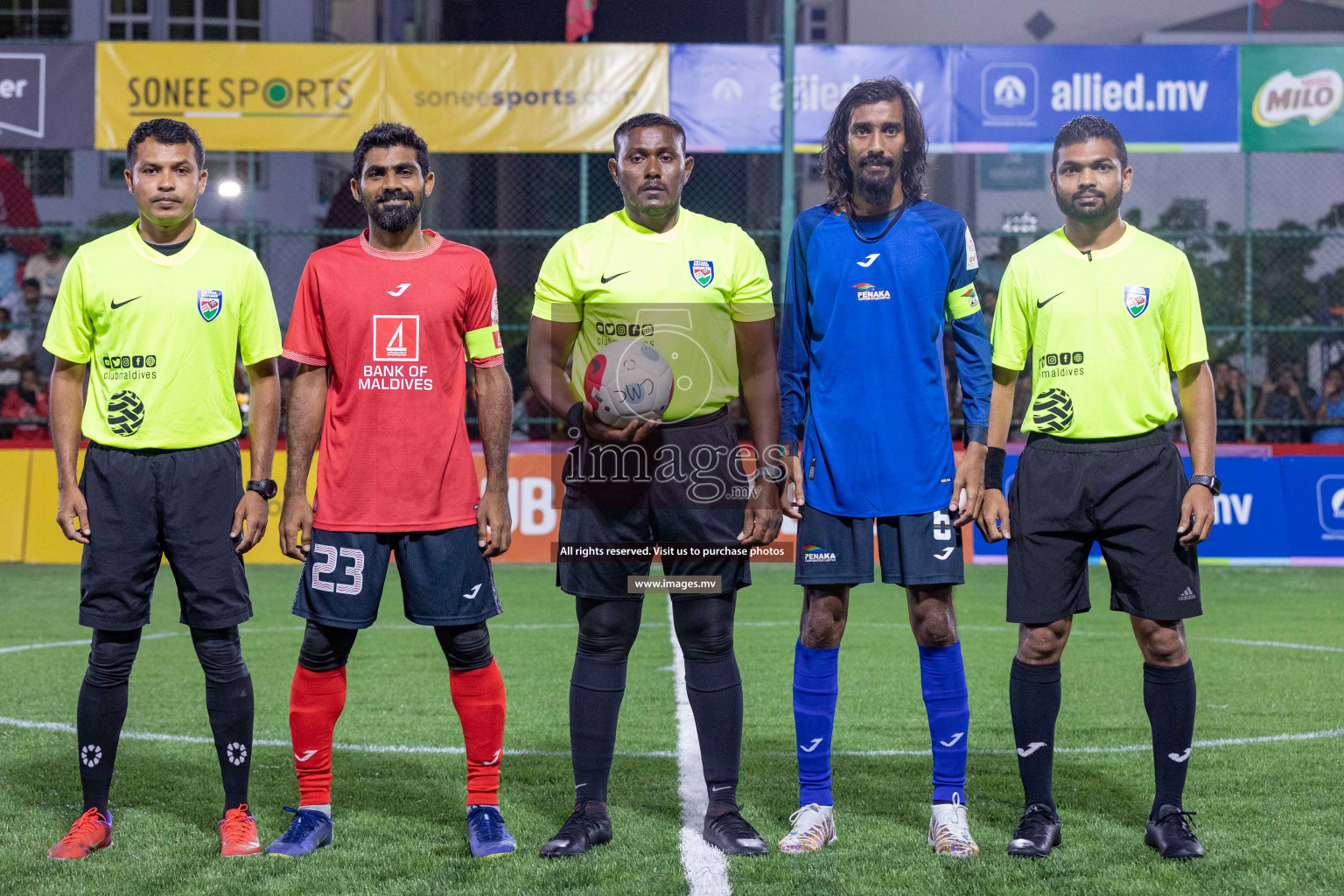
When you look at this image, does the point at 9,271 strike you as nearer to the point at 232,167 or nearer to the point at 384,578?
the point at 232,167

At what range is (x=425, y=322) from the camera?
3855 millimetres

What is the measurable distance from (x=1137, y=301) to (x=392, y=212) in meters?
2.29

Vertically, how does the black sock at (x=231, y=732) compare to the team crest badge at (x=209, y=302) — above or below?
below

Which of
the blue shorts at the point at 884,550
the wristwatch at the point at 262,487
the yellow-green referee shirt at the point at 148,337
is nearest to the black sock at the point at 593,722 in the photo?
the blue shorts at the point at 884,550

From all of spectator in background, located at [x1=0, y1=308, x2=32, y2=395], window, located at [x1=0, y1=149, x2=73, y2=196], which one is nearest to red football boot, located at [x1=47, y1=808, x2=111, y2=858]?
spectator in background, located at [x1=0, y1=308, x2=32, y2=395]

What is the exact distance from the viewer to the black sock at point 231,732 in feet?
13.0

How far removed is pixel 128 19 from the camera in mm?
24500

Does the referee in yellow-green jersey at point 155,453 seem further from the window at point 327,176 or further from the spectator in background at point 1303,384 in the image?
the window at point 327,176

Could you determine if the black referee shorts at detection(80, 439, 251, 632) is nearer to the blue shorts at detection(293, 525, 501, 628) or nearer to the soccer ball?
the blue shorts at detection(293, 525, 501, 628)

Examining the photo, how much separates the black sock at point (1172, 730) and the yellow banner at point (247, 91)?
11.5 metres

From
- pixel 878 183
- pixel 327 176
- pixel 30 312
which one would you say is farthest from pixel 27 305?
pixel 878 183

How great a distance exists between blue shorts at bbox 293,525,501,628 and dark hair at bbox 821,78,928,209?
5.47 feet

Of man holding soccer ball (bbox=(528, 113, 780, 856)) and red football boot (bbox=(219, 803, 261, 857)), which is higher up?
man holding soccer ball (bbox=(528, 113, 780, 856))

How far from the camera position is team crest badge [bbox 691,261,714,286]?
12.8 ft
